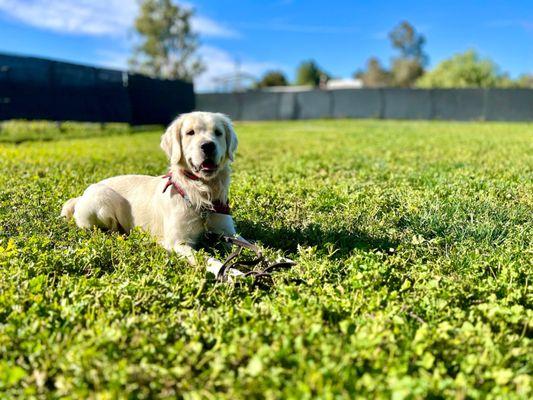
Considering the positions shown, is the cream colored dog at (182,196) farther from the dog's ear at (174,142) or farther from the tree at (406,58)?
the tree at (406,58)

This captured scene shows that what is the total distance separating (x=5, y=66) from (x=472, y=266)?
49.6 ft

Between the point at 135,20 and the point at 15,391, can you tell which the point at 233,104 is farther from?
the point at 15,391

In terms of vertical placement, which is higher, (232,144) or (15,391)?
(232,144)

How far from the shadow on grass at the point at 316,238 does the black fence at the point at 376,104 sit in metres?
28.4

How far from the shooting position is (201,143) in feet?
12.3

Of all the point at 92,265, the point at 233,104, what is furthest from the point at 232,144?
the point at 233,104

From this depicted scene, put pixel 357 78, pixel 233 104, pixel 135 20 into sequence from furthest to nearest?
pixel 357 78, pixel 135 20, pixel 233 104

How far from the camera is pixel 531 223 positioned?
3.98 metres

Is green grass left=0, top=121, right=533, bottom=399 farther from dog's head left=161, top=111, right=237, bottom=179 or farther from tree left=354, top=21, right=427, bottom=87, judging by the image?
tree left=354, top=21, right=427, bottom=87

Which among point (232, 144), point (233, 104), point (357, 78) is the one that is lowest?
point (232, 144)

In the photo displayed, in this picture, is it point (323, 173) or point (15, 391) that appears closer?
point (15, 391)

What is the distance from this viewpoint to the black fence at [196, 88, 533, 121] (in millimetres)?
29234

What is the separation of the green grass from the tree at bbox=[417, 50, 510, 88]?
62169 millimetres

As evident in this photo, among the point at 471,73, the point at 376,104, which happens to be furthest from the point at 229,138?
the point at 471,73
